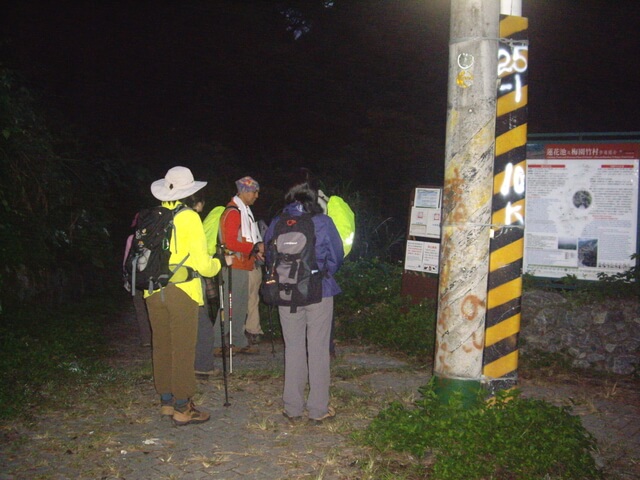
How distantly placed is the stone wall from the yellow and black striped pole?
291 centimetres

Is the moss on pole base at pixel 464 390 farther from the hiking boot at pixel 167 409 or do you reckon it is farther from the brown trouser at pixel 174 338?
the hiking boot at pixel 167 409

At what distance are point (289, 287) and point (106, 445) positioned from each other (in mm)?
1726

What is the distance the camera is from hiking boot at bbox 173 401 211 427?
5391 mm

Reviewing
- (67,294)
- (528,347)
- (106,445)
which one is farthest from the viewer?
(67,294)

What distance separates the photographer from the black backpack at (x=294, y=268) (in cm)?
518

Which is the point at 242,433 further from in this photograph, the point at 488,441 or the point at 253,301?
the point at 253,301

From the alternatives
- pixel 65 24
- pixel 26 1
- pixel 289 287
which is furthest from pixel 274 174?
pixel 289 287

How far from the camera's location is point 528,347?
742 centimetres

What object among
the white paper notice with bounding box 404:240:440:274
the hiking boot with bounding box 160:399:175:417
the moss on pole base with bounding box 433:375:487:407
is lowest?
the hiking boot with bounding box 160:399:175:417

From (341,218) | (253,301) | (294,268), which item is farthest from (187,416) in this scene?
(253,301)

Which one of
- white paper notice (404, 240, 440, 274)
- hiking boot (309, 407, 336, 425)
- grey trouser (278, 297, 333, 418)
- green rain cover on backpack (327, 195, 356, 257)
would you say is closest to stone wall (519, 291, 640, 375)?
white paper notice (404, 240, 440, 274)

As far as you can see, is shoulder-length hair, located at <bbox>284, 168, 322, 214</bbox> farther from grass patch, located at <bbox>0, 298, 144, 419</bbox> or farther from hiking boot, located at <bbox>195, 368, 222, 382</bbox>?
grass patch, located at <bbox>0, 298, 144, 419</bbox>

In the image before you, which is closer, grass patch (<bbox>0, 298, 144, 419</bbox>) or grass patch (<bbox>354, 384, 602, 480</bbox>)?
grass patch (<bbox>354, 384, 602, 480</bbox>)

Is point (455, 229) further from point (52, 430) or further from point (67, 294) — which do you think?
point (67, 294)
